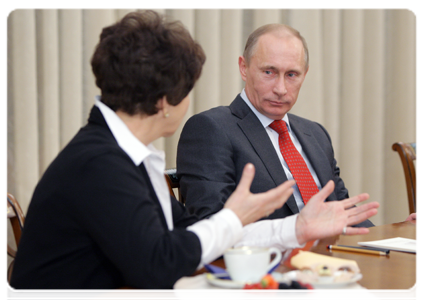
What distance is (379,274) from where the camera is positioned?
100 centimetres

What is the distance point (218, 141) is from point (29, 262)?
91cm

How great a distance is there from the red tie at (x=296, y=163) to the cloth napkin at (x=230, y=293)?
3.14 feet

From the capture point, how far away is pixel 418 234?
1460 millimetres

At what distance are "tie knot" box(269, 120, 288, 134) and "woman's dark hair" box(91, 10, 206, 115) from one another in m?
0.92

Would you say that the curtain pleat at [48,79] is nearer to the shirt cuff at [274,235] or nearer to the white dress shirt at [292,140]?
the white dress shirt at [292,140]

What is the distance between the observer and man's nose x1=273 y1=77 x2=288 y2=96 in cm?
190

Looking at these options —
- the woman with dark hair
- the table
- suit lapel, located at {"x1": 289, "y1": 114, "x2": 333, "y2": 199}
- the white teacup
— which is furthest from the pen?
suit lapel, located at {"x1": 289, "y1": 114, "x2": 333, "y2": 199}

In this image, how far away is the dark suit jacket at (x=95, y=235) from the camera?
0.89 metres

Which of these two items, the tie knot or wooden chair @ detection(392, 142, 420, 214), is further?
wooden chair @ detection(392, 142, 420, 214)

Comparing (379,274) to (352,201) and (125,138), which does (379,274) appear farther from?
(125,138)

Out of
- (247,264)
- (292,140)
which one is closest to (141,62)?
(247,264)

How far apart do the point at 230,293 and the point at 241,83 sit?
2.16 m

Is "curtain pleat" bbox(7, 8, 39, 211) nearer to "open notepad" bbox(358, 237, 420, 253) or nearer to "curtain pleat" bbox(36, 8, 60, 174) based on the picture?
"curtain pleat" bbox(36, 8, 60, 174)

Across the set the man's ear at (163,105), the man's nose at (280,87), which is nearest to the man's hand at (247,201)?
the man's ear at (163,105)
